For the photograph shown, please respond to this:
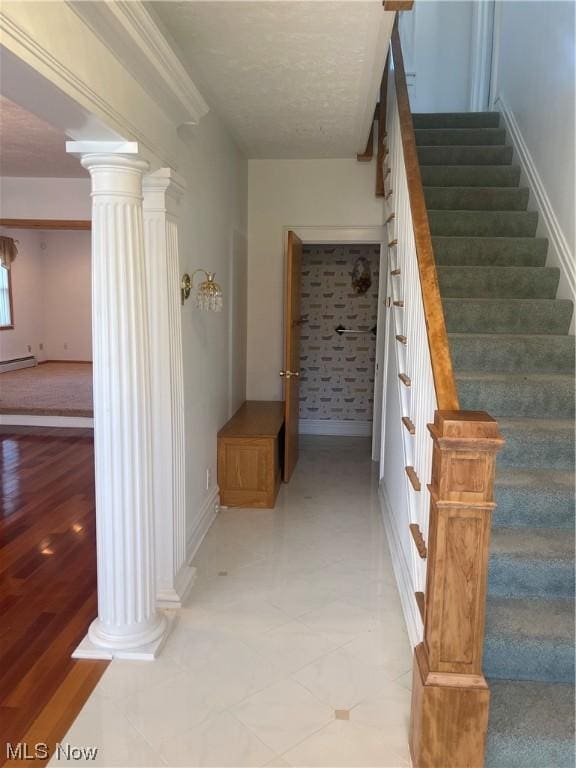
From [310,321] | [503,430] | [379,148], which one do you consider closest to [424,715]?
[503,430]

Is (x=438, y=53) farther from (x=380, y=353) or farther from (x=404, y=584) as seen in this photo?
(x=404, y=584)

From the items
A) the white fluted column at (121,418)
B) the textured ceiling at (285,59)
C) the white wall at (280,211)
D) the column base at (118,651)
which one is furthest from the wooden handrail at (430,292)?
the white wall at (280,211)

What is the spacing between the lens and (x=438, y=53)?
601cm

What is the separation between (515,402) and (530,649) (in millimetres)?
1241

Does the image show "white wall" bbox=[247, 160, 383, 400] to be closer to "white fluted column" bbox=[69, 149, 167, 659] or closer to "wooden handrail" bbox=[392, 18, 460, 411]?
"wooden handrail" bbox=[392, 18, 460, 411]

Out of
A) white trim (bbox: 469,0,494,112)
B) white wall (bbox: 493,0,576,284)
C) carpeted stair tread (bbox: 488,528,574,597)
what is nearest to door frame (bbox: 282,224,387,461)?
white wall (bbox: 493,0,576,284)

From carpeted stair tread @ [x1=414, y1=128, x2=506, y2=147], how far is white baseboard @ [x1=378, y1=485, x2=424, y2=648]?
292cm

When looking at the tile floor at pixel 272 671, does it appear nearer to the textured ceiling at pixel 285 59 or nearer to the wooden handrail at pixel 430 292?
the wooden handrail at pixel 430 292

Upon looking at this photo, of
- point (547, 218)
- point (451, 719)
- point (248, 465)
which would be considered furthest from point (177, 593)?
point (547, 218)

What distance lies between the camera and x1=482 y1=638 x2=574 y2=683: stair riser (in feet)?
6.92

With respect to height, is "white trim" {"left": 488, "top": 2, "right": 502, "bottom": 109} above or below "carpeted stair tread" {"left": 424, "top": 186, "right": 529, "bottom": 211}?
above

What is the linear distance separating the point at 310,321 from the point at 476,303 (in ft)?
10.9

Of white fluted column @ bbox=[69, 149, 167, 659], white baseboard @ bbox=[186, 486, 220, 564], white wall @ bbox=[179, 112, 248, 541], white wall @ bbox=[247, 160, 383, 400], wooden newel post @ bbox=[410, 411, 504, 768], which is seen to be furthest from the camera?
white wall @ bbox=[247, 160, 383, 400]

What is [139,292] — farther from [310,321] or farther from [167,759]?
[310,321]
